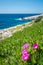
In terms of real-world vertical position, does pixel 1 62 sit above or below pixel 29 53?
below

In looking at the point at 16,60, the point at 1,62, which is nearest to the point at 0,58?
the point at 1,62

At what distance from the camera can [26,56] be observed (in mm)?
7391

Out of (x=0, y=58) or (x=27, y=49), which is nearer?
(x=27, y=49)

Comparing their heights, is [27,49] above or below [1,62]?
above

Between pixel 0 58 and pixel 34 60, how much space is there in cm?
303

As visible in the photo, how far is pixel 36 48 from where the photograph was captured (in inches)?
296

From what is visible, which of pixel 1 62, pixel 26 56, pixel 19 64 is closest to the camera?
pixel 26 56

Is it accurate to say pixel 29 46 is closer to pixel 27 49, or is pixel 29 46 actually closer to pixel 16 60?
pixel 27 49

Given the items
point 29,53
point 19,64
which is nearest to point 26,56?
point 29,53

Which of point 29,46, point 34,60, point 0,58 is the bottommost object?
point 0,58

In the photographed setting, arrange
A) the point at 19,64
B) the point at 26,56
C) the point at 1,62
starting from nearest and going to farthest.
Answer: the point at 26,56 < the point at 19,64 < the point at 1,62

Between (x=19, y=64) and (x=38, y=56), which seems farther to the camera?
(x=19, y=64)

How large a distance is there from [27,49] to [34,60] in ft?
1.50

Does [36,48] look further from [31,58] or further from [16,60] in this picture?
[16,60]
